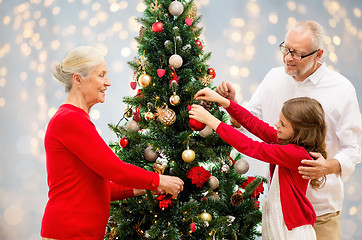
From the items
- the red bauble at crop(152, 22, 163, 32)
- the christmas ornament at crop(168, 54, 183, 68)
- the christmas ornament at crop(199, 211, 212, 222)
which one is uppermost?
the red bauble at crop(152, 22, 163, 32)

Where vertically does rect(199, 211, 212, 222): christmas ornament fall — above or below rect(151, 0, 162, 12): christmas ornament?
below

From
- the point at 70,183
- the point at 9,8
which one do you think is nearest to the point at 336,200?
the point at 70,183

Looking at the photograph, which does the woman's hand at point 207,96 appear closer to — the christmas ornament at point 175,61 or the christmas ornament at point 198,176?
the christmas ornament at point 175,61

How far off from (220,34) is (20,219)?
2.51m

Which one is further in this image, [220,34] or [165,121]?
[220,34]

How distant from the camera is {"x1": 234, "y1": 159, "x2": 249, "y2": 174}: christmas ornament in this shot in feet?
6.61

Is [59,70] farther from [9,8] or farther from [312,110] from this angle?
[9,8]

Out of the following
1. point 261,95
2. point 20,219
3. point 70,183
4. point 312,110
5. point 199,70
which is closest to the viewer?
point 70,183

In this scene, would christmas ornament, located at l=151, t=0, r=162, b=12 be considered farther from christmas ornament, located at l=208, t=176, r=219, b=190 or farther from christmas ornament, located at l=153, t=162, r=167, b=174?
christmas ornament, located at l=208, t=176, r=219, b=190

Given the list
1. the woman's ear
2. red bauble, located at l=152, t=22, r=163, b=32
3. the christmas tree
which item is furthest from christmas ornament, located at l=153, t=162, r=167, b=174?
red bauble, located at l=152, t=22, r=163, b=32

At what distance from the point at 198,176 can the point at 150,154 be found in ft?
0.88

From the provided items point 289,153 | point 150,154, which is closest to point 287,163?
point 289,153

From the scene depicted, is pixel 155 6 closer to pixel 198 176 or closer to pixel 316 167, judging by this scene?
pixel 198 176

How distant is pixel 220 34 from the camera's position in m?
3.58
